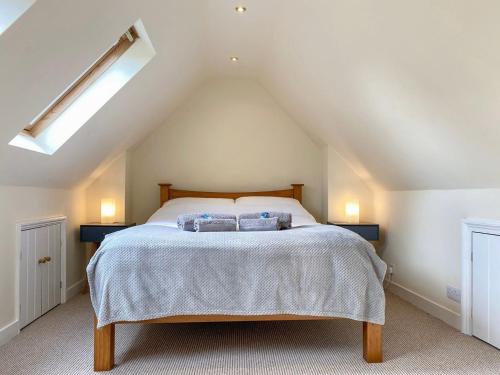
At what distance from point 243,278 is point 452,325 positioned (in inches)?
65.1

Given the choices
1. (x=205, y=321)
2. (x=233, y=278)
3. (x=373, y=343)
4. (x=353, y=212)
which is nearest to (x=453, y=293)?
(x=373, y=343)

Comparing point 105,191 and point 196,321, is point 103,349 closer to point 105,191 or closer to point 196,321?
point 196,321

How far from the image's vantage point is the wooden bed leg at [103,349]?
6.91ft

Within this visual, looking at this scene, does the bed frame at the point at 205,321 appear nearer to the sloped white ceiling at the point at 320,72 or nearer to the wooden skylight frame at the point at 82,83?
the sloped white ceiling at the point at 320,72

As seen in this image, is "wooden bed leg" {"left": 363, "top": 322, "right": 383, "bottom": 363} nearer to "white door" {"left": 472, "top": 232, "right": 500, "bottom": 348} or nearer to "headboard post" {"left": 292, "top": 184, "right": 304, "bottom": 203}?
"white door" {"left": 472, "top": 232, "right": 500, "bottom": 348}

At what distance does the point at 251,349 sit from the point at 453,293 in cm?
152

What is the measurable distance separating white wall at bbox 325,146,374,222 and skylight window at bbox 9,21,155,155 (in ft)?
7.58

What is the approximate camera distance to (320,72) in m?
3.08

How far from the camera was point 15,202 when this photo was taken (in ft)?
8.77

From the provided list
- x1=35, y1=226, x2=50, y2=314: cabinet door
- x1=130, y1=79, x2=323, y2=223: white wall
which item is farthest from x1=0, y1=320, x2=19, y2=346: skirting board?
x1=130, y1=79, x2=323, y2=223: white wall

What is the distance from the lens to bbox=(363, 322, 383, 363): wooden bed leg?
2.21m

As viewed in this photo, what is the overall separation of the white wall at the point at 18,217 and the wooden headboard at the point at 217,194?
0.99m

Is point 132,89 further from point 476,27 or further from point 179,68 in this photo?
point 476,27

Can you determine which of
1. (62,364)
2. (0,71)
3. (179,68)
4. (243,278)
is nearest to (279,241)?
(243,278)
